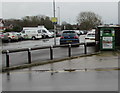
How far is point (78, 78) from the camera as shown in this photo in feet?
24.5

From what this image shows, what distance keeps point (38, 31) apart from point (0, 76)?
104 ft

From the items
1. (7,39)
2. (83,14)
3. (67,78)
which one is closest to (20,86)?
(67,78)

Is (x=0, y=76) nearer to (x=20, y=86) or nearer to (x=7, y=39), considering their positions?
(x=20, y=86)

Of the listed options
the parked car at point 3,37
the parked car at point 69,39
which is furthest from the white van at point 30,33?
the parked car at point 69,39

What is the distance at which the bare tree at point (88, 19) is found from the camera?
83.7 metres

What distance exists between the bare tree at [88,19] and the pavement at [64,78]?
7482cm

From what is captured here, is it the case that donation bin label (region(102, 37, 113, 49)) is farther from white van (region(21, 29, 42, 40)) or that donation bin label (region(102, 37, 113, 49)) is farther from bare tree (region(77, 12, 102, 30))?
bare tree (region(77, 12, 102, 30))

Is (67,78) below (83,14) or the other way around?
below

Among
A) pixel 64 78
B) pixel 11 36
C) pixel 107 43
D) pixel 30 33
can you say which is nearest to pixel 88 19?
pixel 30 33

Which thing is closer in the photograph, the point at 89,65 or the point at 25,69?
the point at 25,69

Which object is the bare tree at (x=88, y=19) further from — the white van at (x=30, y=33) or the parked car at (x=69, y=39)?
the parked car at (x=69, y=39)

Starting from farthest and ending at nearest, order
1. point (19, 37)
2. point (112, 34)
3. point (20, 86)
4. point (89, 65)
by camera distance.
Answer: point (19, 37), point (112, 34), point (89, 65), point (20, 86)

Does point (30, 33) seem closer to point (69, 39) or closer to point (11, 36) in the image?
point (11, 36)

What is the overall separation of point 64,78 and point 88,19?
78484 mm
